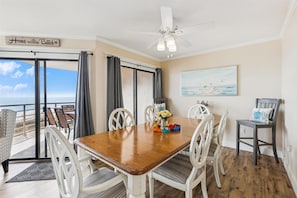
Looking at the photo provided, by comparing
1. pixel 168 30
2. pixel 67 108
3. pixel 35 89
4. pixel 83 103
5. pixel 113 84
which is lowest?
pixel 67 108

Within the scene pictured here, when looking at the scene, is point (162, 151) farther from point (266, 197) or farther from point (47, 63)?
point (47, 63)

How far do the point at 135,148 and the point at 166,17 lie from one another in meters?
1.52

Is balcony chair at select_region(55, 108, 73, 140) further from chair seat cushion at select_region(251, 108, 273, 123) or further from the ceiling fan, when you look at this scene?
chair seat cushion at select_region(251, 108, 273, 123)

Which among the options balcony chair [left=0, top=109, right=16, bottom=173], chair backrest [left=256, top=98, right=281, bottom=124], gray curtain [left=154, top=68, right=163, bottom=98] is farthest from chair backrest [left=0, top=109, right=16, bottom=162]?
chair backrest [left=256, top=98, right=281, bottom=124]

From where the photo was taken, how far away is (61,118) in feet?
10.4

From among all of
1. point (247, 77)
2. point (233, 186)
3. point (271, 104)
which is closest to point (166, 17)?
point (233, 186)

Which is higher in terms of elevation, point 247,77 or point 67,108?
point 247,77

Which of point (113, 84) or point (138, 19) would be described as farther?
point (113, 84)

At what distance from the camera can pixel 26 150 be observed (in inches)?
121

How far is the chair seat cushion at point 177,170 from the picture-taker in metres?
1.45

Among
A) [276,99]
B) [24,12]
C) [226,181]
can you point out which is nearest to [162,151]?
[226,181]

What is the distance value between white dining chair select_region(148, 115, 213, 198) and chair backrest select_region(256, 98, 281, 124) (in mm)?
2009

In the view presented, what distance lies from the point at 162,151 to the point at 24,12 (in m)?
2.58

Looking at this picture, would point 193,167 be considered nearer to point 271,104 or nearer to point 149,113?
point 149,113
